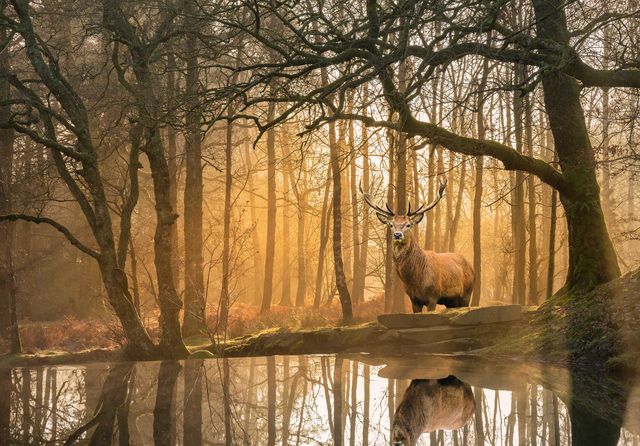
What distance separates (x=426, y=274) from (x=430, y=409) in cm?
785

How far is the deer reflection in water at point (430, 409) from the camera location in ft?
19.6

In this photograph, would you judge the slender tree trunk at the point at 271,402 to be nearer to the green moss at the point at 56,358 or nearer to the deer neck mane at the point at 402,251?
the deer neck mane at the point at 402,251

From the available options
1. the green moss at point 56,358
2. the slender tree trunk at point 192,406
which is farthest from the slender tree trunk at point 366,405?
the green moss at point 56,358

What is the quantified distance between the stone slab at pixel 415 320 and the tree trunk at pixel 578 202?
242cm

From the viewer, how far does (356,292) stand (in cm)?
3369

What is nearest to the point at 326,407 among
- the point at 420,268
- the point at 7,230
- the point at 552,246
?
the point at 420,268

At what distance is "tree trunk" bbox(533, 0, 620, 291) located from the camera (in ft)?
43.2

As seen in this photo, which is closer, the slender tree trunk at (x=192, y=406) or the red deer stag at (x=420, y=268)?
the slender tree trunk at (x=192, y=406)

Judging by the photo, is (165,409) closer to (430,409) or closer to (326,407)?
(326,407)

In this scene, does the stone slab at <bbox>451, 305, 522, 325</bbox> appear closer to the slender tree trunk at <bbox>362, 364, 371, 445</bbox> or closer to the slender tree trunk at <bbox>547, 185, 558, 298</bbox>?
the slender tree trunk at <bbox>362, 364, 371, 445</bbox>

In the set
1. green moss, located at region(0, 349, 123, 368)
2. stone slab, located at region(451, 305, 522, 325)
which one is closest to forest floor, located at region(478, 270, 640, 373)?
stone slab, located at region(451, 305, 522, 325)

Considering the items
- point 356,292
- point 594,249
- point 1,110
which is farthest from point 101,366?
point 356,292

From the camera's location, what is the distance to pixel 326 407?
283 inches

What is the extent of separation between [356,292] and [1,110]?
17.4m
